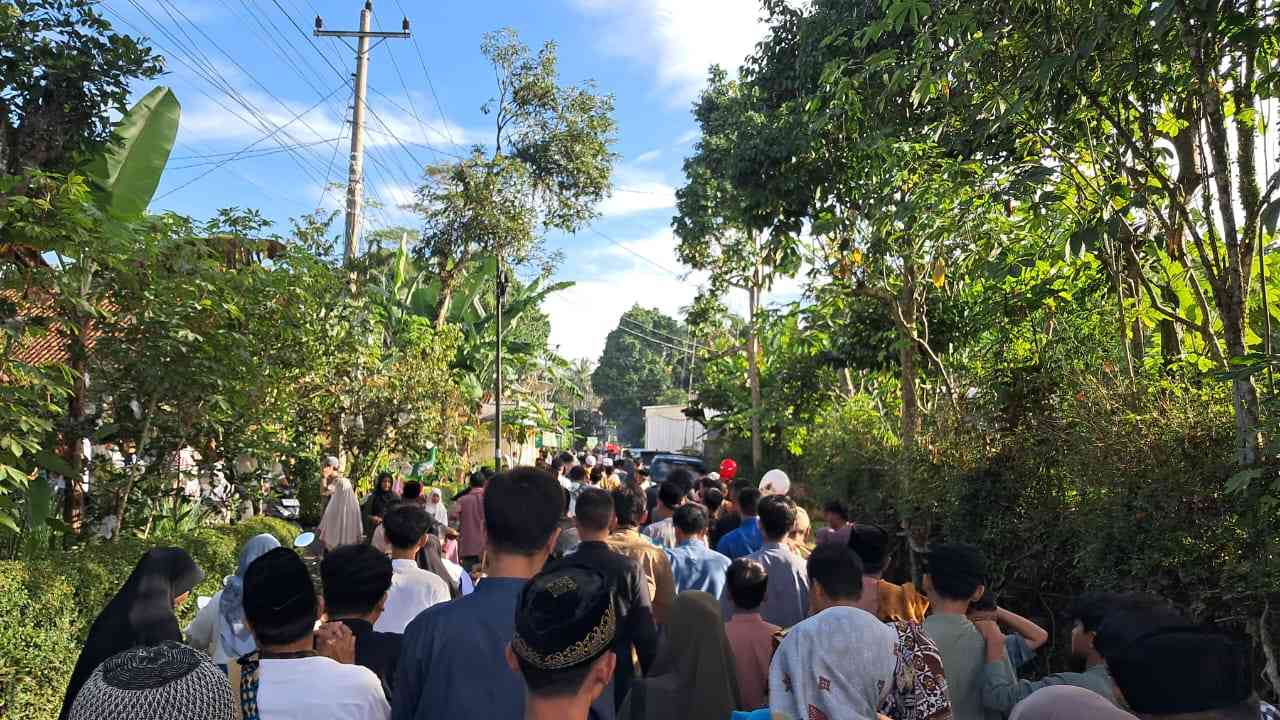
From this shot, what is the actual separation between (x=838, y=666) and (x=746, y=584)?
3.70 feet

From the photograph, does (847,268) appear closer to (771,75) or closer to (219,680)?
(771,75)

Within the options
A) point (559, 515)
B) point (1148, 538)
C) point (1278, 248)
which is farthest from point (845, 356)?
point (559, 515)

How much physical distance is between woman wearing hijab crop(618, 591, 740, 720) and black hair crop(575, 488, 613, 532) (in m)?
0.99

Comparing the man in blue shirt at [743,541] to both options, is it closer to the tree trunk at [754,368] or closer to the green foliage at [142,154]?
the green foliage at [142,154]

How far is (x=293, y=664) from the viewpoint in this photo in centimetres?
291

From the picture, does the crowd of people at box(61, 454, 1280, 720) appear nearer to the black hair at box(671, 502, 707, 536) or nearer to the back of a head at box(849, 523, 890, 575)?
the back of a head at box(849, 523, 890, 575)

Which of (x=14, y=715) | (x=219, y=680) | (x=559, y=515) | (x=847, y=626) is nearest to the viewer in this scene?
(x=219, y=680)

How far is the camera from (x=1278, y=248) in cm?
870

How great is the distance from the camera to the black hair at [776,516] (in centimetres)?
605

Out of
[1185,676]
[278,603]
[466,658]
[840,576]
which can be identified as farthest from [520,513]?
[1185,676]

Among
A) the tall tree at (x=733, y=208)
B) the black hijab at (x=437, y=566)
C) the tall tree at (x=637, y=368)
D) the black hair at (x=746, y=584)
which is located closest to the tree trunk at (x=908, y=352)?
the tall tree at (x=733, y=208)

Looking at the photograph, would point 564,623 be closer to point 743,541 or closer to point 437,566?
point 437,566

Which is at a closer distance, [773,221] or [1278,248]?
[1278,248]

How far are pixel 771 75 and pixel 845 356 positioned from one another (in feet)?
14.1
